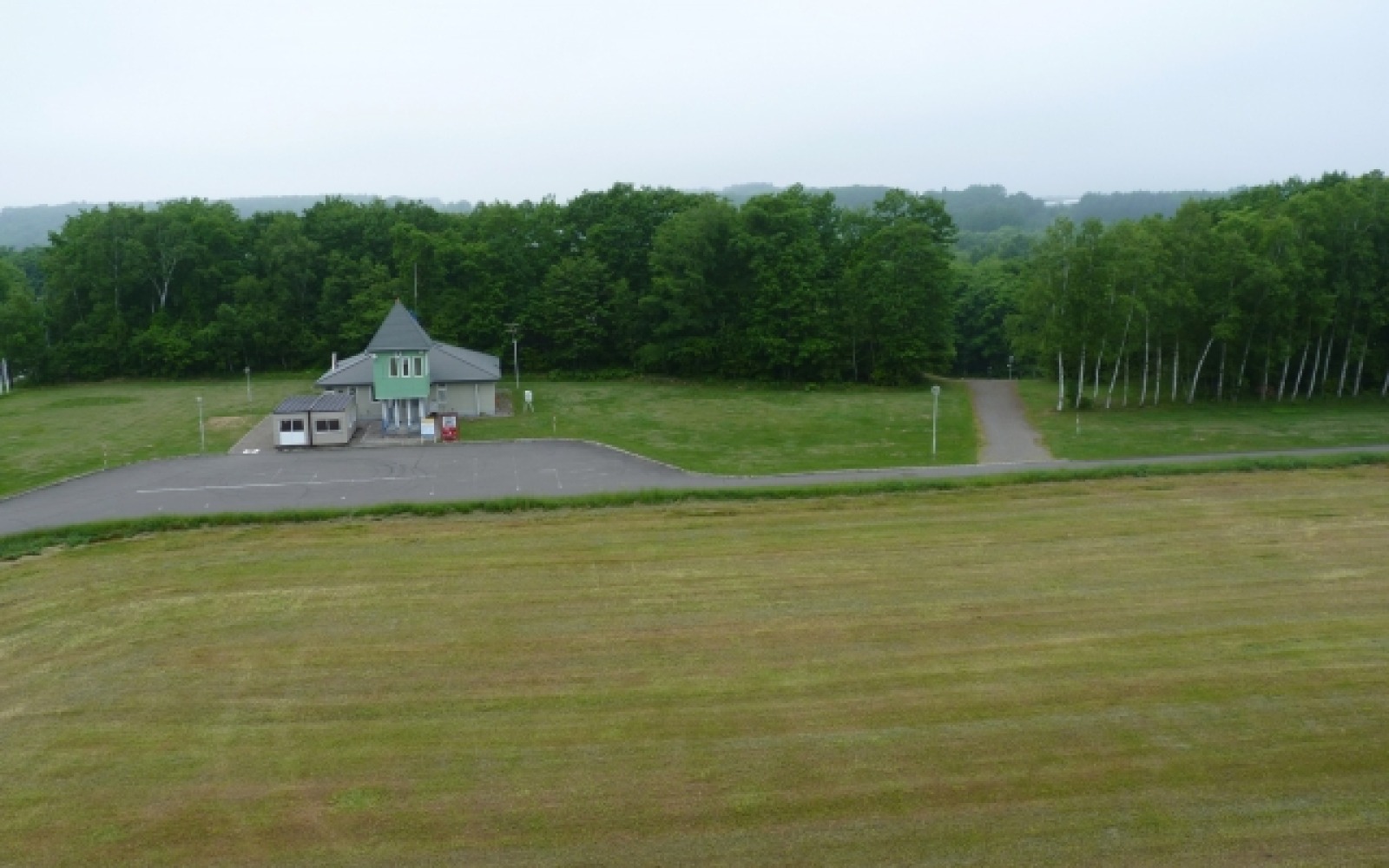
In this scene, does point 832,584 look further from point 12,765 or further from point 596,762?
point 12,765

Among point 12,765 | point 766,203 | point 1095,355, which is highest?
point 766,203

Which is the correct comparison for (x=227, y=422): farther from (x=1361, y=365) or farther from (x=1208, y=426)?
(x=1361, y=365)

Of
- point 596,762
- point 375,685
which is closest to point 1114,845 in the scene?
point 596,762

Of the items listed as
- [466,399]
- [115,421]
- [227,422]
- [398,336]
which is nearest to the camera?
[398,336]

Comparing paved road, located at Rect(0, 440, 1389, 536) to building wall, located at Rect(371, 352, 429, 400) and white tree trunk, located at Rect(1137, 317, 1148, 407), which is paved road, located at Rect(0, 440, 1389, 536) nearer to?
building wall, located at Rect(371, 352, 429, 400)

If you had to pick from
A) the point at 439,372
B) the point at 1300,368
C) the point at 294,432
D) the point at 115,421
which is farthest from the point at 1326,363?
the point at 115,421

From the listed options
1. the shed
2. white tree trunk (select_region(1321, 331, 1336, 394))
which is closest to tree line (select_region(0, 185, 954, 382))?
white tree trunk (select_region(1321, 331, 1336, 394))
